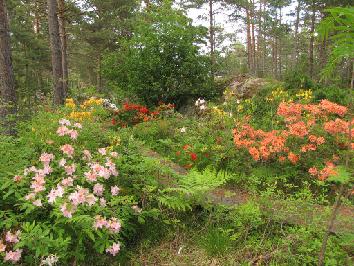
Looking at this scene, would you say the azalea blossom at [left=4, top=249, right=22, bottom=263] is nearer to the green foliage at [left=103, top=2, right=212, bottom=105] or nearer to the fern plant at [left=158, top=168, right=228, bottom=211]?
the fern plant at [left=158, top=168, right=228, bottom=211]

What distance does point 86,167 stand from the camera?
4.13m

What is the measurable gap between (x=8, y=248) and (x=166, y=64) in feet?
33.2

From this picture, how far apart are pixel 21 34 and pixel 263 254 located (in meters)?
19.8

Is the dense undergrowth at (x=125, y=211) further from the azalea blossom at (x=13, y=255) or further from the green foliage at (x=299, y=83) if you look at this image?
the green foliage at (x=299, y=83)

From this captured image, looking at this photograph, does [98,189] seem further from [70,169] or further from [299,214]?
[299,214]

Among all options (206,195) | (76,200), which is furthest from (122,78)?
(76,200)

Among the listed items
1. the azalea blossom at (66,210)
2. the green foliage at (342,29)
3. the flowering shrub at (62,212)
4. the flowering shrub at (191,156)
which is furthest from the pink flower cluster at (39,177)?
the flowering shrub at (191,156)

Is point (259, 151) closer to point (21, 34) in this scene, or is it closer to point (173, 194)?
point (173, 194)

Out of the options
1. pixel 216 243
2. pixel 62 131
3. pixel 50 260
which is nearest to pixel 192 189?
pixel 216 243

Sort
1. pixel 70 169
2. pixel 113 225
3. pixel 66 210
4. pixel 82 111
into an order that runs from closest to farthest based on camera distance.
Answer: pixel 66 210
pixel 113 225
pixel 70 169
pixel 82 111

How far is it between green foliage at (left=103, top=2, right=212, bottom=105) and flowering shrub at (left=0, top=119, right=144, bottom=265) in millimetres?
8490

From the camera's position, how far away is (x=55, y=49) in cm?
1089

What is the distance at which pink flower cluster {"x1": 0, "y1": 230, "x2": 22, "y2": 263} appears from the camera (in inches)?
126

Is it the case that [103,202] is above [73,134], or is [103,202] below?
below
